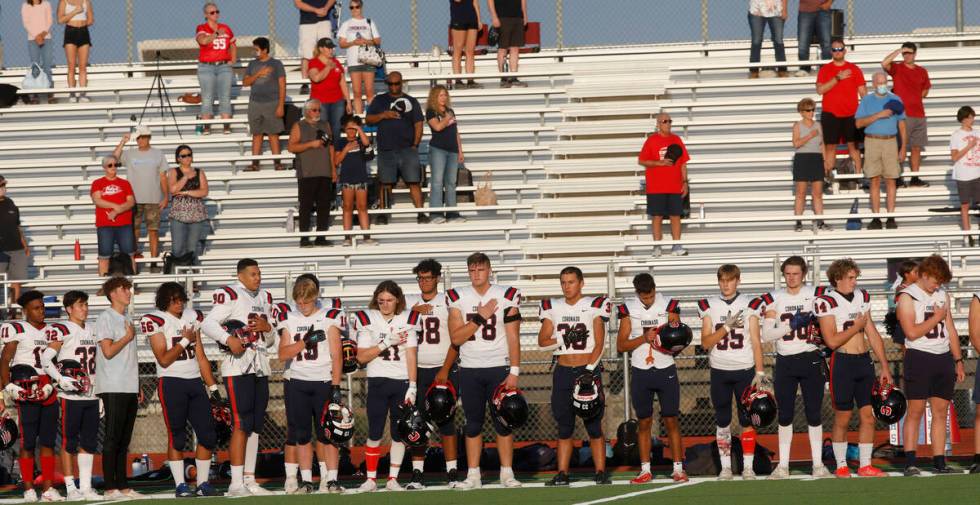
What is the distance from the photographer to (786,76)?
18641mm

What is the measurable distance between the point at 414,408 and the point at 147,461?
297 centimetres

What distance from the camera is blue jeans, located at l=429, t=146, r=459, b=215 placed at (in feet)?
53.8

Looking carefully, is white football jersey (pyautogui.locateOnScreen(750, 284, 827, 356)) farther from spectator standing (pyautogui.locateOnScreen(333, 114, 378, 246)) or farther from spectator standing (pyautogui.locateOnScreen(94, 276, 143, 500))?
spectator standing (pyautogui.locateOnScreen(333, 114, 378, 246))

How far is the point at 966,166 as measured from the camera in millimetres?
15641

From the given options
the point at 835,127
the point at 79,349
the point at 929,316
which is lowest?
the point at 79,349

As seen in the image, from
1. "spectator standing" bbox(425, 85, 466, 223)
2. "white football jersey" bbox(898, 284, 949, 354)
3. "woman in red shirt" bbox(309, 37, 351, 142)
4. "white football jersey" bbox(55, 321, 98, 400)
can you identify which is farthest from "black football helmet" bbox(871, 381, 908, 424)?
"woman in red shirt" bbox(309, 37, 351, 142)

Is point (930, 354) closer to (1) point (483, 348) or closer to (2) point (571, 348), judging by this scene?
(2) point (571, 348)

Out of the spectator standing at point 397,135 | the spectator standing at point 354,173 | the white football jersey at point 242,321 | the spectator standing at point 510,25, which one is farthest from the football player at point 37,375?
the spectator standing at point 510,25

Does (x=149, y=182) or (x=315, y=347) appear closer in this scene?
(x=315, y=347)

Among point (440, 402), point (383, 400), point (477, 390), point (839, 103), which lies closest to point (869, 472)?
point (477, 390)

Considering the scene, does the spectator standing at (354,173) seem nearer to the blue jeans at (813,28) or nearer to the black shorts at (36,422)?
the black shorts at (36,422)

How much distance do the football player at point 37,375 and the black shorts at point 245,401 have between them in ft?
4.67

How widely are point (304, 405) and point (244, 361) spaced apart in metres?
0.55

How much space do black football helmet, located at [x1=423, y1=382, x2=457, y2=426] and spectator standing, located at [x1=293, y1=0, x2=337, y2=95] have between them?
824 centimetres
